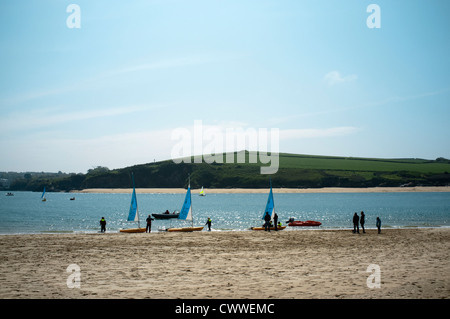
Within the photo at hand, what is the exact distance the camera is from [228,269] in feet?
58.9

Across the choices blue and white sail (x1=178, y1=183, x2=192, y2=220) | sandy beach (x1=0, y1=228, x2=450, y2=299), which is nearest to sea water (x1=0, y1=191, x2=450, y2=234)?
blue and white sail (x1=178, y1=183, x2=192, y2=220)

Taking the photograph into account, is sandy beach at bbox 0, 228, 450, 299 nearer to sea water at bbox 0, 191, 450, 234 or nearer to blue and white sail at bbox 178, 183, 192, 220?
blue and white sail at bbox 178, 183, 192, 220

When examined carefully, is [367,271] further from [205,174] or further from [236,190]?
[205,174]

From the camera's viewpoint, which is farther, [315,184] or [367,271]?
[315,184]

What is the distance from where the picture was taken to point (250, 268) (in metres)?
18.1

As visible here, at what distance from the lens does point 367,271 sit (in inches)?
657

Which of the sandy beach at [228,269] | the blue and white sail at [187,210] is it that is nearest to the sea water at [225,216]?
the blue and white sail at [187,210]

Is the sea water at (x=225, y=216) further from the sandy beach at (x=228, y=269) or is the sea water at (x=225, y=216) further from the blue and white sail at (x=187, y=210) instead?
the sandy beach at (x=228, y=269)

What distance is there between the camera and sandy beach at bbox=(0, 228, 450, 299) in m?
13.2
